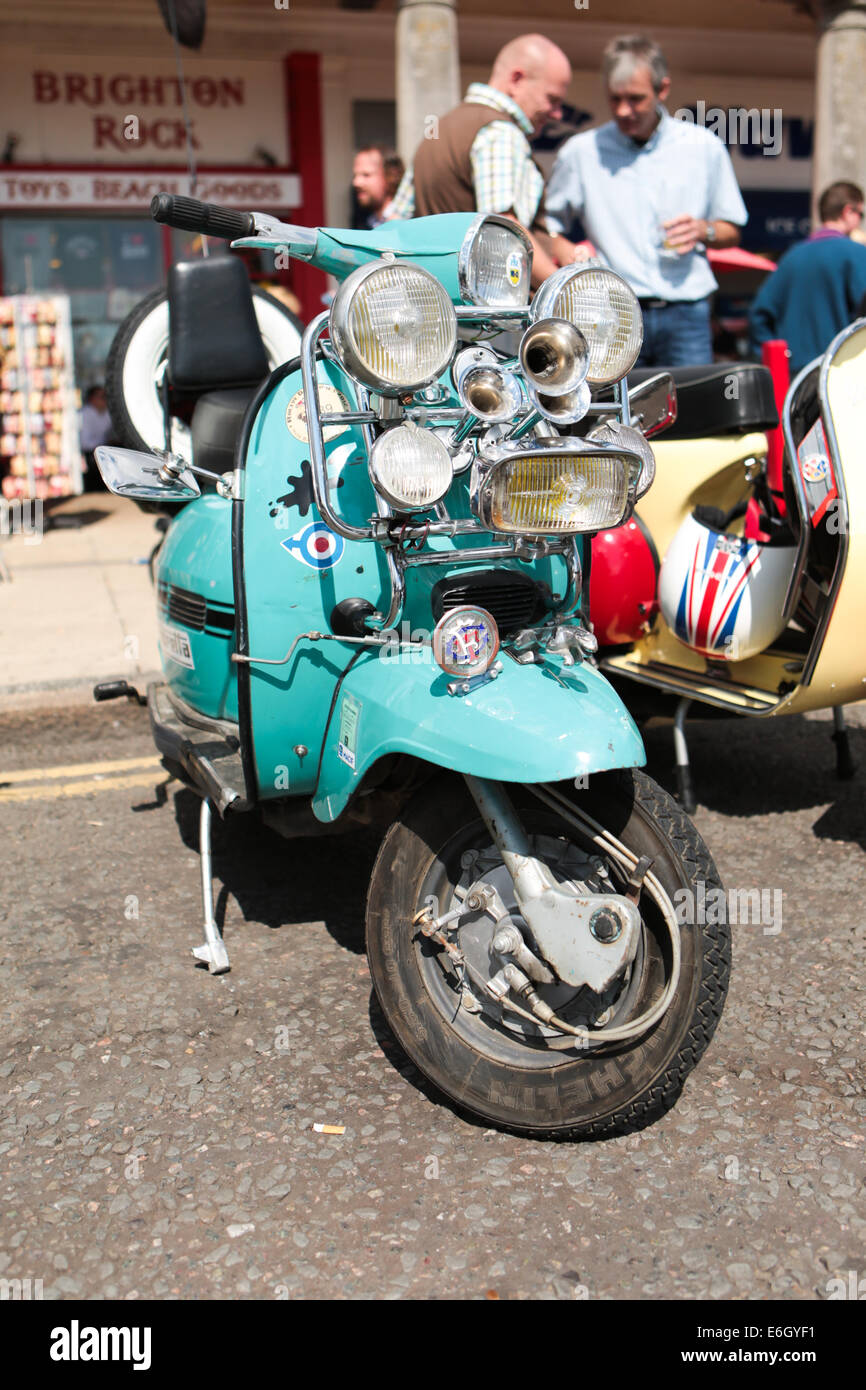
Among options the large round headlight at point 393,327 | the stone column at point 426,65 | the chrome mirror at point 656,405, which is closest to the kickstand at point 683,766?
the chrome mirror at point 656,405

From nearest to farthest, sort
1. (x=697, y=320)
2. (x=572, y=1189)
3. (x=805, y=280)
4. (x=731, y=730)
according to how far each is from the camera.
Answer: (x=572, y=1189), (x=731, y=730), (x=697, y=320), (x=805, y=280)

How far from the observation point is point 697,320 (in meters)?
5.20

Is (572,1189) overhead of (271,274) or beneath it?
beneath

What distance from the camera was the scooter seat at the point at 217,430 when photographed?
3.32 metres

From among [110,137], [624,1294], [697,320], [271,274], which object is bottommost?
[624,1294]

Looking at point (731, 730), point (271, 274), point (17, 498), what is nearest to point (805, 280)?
point (731, 730)

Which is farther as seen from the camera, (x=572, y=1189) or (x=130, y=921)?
(x=130, y=921)

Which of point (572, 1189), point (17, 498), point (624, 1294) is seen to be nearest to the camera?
point (624, 1294)

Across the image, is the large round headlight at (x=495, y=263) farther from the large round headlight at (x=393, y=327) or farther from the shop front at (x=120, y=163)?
the shop front at (x=120, y=163)

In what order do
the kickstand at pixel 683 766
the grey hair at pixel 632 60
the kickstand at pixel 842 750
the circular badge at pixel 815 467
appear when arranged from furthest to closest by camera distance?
the grey hair at pixel 632 60 < the kickstand at pixel 842 750 < the kickstand at pixel 683 766 < the circular badge at pixel 815 467

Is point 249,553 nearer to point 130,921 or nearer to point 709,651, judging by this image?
point 130,921

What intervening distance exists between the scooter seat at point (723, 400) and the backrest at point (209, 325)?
1.15m

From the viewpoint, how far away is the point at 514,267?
100 inches

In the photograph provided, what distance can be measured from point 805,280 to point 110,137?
9111 millimetres
